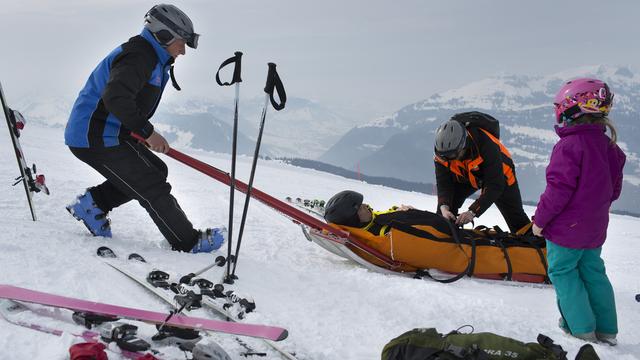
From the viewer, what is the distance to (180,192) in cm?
838

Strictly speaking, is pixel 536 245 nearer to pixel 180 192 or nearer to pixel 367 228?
pixel 367 228

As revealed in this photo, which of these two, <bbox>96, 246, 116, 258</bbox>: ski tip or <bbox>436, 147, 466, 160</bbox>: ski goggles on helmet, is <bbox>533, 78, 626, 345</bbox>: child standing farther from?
<bbox>96, 246, 116, 258</bbox>: ski tip

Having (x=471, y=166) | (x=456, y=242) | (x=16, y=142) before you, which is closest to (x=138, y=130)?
(x=16, y=142)

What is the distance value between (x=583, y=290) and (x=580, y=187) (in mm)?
706

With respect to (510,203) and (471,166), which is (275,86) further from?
(510,203)

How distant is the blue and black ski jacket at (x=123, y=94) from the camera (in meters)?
4.17

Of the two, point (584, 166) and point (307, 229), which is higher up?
point (584, 166)

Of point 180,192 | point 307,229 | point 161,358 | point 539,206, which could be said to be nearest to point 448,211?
point 307,229

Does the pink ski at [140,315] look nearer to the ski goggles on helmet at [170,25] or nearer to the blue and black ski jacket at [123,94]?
the blue and black ski jacket at [123,94]

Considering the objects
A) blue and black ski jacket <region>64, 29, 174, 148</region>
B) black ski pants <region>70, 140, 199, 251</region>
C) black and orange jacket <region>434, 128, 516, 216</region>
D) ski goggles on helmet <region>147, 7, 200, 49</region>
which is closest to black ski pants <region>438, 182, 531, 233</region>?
black and orange jacket <region>434, 128, 516, 216</region>

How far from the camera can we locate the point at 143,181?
4543 millimetres

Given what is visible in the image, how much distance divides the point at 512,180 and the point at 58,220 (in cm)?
495

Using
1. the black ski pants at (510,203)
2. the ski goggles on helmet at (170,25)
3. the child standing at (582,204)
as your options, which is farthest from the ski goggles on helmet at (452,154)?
the ski goggles on helmet at (170,25)

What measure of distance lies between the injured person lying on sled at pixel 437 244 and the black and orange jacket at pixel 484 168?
1.63 feet
